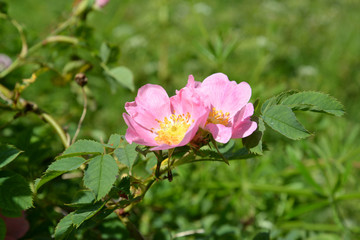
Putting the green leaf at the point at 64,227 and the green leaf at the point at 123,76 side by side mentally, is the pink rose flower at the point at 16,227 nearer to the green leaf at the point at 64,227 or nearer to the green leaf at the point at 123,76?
the green leaf at the point at 64,227

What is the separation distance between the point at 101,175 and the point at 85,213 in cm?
8

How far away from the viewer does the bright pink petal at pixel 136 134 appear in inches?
23.3

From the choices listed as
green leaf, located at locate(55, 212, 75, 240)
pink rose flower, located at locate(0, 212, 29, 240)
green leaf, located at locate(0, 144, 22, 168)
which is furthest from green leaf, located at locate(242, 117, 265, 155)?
pink rose flower, located at locate(0, 212, 29, 240)

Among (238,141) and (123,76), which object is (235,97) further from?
(238,141)

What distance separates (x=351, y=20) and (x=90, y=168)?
149 inches

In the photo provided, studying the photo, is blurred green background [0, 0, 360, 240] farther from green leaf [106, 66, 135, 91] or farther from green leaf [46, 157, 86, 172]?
green leaf [46, 157, 86, 172]

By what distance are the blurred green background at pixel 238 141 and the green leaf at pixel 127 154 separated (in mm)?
245

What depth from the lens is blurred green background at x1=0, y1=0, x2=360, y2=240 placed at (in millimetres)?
1162

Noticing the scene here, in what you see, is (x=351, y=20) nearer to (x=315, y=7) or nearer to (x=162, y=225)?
(x=315, y=7)

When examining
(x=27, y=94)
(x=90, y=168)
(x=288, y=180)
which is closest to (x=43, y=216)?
(x=90, y=168)

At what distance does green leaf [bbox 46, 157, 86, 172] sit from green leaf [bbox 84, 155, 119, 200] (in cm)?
2

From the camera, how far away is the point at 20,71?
1139 millimetres

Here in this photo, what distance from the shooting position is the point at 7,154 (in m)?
0.71

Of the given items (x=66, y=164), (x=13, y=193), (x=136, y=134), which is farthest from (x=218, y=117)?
(x=13, y=193)
